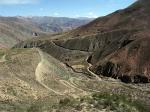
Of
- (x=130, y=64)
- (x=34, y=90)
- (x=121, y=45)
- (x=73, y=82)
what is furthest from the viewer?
(x=121, y=45)

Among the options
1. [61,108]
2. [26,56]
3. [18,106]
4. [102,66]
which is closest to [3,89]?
[18,106]

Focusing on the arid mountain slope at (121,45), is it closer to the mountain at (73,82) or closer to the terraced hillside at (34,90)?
the mountain at (73,82)

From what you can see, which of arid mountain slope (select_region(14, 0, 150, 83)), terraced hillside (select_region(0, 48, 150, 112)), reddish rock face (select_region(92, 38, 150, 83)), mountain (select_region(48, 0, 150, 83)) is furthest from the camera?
arid mountain slope (select_region(14, 0, 150, 83))

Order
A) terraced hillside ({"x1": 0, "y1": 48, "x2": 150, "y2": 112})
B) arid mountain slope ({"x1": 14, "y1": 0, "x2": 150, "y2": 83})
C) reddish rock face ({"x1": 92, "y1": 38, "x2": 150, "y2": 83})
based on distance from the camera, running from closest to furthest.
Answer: terraced hillside ({"x1": 0, "y1": 48, "x2": 150, "y2": 112}) < reddish rock face ({"x1": 92, "y1": 38, "x2": 150, "y2": 83}) < arid mountain slope ({"x1": 14, "y1": 0, "x2": 150, "y2": 83})

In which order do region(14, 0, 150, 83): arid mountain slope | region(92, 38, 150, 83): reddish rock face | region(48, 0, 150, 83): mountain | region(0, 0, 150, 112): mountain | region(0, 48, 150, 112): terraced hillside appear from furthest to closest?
1. region(14, 0, 150, 83): arid mountain slope
2. region(48, 0, 150, 83): mountain
3. region(92, 38, 150, 83): reddish rock face
4. region(0, 0, 150, 112): mountain
5. region(0, 48, 150, 112): terraced hillside

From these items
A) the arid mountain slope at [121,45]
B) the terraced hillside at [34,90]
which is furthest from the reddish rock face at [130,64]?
the terraced hillside at [34,90]

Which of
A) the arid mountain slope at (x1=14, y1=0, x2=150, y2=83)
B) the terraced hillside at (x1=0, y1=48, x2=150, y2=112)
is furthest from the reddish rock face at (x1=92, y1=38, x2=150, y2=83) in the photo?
the terraced hillside at (x1=0, y1=48, x2=150, y2=112)

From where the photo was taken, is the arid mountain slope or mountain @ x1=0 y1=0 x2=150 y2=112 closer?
mountain @ x1=0 y1=0 x2=150 y2=112

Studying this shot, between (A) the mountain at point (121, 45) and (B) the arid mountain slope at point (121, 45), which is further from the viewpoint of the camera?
(B) the arid mountain slope at point (121, 45)

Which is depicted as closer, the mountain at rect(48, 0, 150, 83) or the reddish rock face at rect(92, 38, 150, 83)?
the reddish rock face at rect(92, 38, 150, 83)

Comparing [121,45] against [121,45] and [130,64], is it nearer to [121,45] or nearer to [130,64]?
[121,45]

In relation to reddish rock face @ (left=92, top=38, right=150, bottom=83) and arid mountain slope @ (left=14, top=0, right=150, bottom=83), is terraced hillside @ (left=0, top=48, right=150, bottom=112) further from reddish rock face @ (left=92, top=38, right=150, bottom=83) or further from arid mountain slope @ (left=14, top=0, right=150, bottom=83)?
arid mountain slope @ (left=14, top=0, right=150, bottom=83)

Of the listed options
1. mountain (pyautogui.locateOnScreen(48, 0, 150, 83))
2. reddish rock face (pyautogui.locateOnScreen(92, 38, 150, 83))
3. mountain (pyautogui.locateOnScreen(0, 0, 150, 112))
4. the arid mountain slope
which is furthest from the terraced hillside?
mountain (pyautogui.locateOnScreen(48, 0, 150, 83))

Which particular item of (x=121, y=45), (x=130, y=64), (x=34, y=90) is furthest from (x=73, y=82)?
(x=121, y=45)
